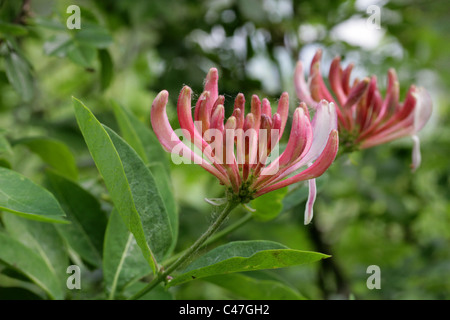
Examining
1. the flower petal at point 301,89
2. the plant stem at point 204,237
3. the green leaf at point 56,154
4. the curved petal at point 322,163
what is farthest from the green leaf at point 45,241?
the flower petal at point 301,89

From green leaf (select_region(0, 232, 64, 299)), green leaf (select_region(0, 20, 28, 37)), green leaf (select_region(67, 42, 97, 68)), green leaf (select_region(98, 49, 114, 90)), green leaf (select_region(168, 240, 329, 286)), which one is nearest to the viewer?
green leaf (select_region(168, 240, 329, 286))

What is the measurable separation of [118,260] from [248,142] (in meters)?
0.30

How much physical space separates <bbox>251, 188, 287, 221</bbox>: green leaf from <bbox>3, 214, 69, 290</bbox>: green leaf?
13.2 inches

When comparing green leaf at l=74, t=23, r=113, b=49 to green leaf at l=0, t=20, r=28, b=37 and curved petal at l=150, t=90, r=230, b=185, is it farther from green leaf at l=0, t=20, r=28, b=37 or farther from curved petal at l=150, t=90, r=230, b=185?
curved petal at l=150, t=90, r=230, b=185

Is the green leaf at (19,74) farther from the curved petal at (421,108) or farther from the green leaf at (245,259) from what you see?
the curved petal at (421,108)

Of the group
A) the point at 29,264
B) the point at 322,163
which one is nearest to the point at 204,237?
the point at 322,163

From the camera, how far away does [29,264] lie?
74 centimetres

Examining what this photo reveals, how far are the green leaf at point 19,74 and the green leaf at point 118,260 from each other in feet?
1.12

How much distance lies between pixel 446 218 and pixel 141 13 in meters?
1.38

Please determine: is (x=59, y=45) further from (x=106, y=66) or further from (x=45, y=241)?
(x=45, y=241)

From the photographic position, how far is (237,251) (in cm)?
62

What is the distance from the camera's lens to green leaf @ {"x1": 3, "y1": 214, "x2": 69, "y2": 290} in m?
0.79

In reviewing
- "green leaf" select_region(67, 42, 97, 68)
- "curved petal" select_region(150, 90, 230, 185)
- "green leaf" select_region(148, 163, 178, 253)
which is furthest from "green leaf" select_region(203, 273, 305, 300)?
"green leaf" select_region(67, 42, 97, 68)

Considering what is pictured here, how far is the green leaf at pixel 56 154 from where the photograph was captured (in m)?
0.96
